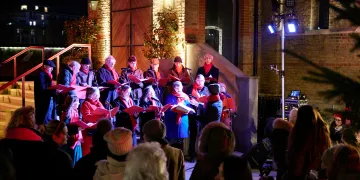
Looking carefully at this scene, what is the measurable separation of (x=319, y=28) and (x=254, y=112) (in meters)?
4.75

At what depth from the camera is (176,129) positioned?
9984 millimetres

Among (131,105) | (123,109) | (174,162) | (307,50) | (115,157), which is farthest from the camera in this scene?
(307,50)

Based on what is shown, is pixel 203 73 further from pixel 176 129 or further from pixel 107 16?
pixel 107 16

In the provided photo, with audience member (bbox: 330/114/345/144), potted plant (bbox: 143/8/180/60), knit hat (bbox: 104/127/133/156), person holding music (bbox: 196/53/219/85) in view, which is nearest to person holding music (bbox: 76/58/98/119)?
person holding music (bbox: 196/53/219/85)

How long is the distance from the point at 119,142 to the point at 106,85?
19.8 feet

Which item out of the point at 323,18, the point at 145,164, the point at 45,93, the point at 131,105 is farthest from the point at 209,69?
the point at 145,164

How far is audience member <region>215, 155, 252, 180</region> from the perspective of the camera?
404 cm

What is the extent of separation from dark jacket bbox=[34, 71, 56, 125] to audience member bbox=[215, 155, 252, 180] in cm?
684

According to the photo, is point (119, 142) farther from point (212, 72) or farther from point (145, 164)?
point (212, 72)

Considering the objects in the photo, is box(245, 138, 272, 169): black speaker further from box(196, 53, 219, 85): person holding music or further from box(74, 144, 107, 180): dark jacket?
box(196, 53, 219, 85): person holding music

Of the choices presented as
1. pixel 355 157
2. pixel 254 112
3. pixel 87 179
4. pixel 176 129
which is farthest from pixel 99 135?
pixel 254 112

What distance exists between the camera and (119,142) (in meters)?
4.39

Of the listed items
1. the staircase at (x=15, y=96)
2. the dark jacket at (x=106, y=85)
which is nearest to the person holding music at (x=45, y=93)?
the dark jacket at (x=106, y=85)

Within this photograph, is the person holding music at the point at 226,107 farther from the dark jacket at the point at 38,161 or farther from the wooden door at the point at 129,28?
the dark jacket at the point at 38,161
